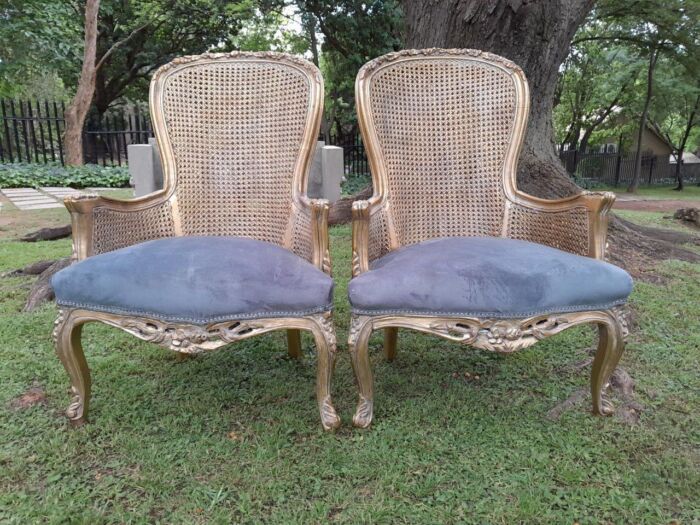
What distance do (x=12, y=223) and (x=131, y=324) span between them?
200 inches

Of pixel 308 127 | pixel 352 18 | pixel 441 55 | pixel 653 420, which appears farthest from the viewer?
pixel 352 18

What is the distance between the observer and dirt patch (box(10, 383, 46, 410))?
1.86 meters

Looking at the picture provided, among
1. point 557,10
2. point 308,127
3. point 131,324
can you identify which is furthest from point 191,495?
point 557,10

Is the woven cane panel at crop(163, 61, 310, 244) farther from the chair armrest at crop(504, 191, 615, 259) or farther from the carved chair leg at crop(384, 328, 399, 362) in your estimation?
the chair armrest at crop(504, 191, 615, 259)

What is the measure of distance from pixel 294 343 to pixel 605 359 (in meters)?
1.26

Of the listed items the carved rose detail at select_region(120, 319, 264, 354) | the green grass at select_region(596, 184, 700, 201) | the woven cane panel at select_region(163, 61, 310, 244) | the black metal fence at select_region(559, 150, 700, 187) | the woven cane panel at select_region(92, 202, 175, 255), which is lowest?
the green grass at select_region(596, 184, 700, 201)

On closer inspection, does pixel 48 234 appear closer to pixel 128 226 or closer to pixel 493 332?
pixel 128 226

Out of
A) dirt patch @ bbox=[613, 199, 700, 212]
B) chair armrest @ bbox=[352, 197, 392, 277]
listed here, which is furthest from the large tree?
dirt patch @ bbox=[613, 199, 700, 212]

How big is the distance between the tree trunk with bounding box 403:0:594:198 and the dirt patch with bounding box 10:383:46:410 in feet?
10.2

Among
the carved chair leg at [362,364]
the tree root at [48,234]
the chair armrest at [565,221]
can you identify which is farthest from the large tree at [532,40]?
the tree root at [48,234]

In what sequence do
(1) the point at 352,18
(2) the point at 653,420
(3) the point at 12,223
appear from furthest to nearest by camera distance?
(1) the point at 352,18 < (3) the point at 12,223 < (2) the point at 653,420

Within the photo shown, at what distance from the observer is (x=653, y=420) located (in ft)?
5.91

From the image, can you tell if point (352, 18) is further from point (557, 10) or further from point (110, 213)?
point (110, 213)

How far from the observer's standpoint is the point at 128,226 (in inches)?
78.0
